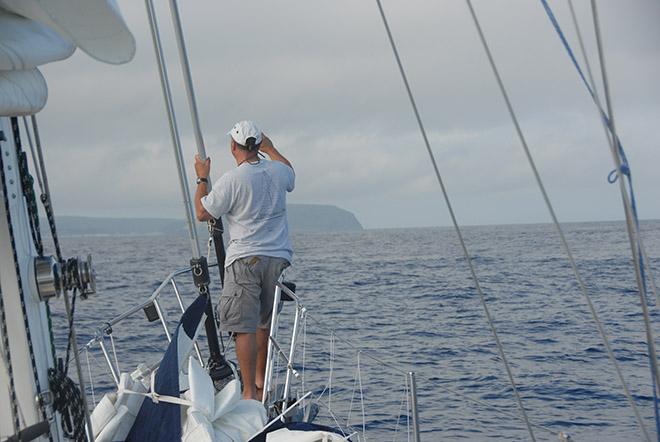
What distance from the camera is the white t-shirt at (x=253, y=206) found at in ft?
14.7

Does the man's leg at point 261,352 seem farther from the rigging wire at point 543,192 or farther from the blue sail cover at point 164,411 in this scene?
the rigging wire at point 543,192

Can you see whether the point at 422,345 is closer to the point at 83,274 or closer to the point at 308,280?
the point at 83,274

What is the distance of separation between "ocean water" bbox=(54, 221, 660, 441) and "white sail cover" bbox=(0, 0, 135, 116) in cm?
189

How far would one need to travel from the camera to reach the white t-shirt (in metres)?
4.47

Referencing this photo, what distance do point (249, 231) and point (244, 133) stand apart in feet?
Answer: 1.79

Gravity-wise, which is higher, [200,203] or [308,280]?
[200,203]

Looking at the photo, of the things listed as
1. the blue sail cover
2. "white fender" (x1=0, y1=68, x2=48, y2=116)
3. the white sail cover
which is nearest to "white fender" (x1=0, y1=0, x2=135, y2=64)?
the white sail cover

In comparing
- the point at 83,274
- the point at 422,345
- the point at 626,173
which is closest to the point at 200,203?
the point at 83,274

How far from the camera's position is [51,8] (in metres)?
2.03

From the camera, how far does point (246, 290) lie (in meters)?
4.55

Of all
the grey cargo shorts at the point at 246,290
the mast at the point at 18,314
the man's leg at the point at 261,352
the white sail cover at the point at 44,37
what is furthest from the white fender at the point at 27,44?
the man's leg at the point at 261,352

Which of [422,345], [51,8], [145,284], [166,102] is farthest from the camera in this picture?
[145,284]

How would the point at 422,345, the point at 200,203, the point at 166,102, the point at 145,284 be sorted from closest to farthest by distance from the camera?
the point at 200,203
the point at 166,102
the point at 422,345
the point at 145,284

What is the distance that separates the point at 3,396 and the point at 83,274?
0.43m
